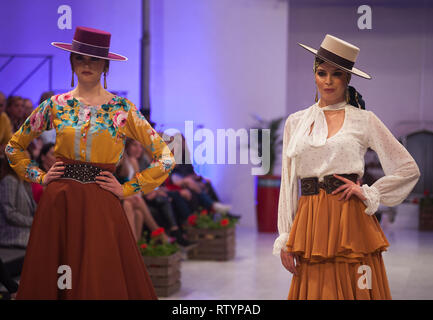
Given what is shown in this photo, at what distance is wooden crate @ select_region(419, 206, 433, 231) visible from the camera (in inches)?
193

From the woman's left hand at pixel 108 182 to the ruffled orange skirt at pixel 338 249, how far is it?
30.4 inches

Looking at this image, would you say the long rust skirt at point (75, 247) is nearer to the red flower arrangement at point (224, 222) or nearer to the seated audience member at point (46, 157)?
the seated audience member at point (46, 157)

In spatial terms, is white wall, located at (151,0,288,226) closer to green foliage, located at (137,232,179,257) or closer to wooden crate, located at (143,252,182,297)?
green foliage, located at (137,232,179,257)

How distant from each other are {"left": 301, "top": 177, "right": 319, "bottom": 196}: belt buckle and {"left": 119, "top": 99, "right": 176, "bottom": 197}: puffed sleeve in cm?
59

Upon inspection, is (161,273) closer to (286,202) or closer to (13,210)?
(13,210)

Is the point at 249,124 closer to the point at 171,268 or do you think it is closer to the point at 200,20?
the point at 200,20

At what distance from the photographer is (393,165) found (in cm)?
279

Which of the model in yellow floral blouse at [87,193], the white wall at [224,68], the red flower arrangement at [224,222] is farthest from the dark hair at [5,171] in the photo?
the red flower arrangement at [224,222]

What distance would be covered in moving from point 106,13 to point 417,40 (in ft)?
6.61

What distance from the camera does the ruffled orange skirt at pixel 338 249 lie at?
2664mm

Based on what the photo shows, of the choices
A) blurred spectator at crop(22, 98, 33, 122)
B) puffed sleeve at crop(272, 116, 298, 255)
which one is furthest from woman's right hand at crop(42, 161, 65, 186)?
blurred spectator at crop(22, 98, 33, 122)

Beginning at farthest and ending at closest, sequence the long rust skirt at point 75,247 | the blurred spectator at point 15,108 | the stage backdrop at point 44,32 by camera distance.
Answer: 1. the blurred spectator at point 15,108
2. the stage backdrop at point 44,32
3. the long rust skirt at point 75,247

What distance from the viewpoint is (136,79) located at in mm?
4969

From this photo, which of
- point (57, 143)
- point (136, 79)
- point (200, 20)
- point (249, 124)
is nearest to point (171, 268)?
point (136, 79)
